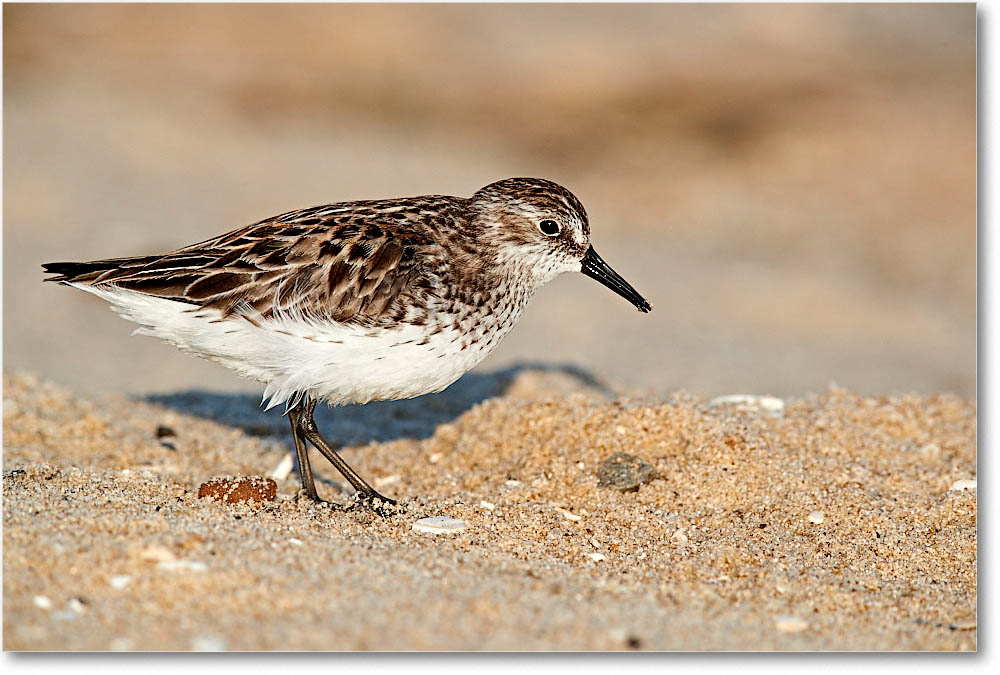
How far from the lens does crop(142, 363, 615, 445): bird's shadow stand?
207 inches

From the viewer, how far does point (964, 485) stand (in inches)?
170

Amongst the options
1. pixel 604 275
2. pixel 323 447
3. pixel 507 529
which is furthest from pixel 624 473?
pixel 323 447

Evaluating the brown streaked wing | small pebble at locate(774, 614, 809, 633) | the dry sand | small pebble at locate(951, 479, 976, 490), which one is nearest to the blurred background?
the dry sand

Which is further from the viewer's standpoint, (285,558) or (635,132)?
(635,132)

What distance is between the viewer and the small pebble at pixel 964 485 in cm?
429

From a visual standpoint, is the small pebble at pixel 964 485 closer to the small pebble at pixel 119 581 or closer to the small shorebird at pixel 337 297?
the small shorebird at pixel 337 297

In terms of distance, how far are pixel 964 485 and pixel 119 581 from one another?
3.41 m

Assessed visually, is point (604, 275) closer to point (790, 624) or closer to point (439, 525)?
point (439, 525)

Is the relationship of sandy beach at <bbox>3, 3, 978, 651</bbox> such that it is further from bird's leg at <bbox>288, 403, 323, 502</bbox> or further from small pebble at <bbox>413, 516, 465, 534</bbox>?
bird's leg at <bbox>288, 403, 323, 502</bbox>

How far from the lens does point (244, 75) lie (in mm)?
11547

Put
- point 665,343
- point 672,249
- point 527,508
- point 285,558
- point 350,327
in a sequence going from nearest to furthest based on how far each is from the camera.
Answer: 1. point 285,558
2. point 350,327
3. point 527,508
4. point 665,343
5. point 672,249

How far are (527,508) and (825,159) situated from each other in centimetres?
774

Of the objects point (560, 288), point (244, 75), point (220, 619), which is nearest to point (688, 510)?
point (220, 619)

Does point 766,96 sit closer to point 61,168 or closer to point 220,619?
point 61,168
